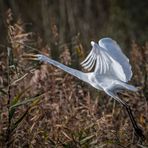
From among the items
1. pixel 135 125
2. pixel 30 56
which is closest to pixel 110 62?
pixel 135 125

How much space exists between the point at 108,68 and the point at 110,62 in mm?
73

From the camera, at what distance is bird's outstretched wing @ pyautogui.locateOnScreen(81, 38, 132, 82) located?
15.7ft

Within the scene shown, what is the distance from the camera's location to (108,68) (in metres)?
4.93

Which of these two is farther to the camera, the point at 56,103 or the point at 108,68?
the point at 56,103

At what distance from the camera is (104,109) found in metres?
5.68

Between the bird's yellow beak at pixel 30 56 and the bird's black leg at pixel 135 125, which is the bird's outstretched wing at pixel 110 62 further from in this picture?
the bird's yellow beak at pixel 30 56

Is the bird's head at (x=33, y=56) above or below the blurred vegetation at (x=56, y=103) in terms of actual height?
above

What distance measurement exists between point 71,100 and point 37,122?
0.38 metres

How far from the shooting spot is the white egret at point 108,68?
4.82 metres

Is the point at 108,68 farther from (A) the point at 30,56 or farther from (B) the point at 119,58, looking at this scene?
(A) the point at 30,56

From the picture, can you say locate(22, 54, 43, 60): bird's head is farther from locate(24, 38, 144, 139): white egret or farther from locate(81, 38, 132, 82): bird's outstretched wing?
locate(81, 38, 132, 82): bird's outstretched wing

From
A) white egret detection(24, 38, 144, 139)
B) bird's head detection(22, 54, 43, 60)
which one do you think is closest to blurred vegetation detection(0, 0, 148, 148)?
bird's head detection(22, 54, 43, 60)

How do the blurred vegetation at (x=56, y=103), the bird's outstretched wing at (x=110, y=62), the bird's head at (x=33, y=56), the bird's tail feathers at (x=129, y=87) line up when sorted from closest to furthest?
the bird's tail feathers at (x=129, y=87) → the bird's outstretched wing at (x=110, y=62) → the bird's head at (x=33, y=56) → the blurred vegetation at (x=56, y=103)

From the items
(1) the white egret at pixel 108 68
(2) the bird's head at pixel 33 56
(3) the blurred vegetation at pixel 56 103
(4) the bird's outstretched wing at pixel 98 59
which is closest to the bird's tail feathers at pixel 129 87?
(1) the white egret at pixel 108 68
